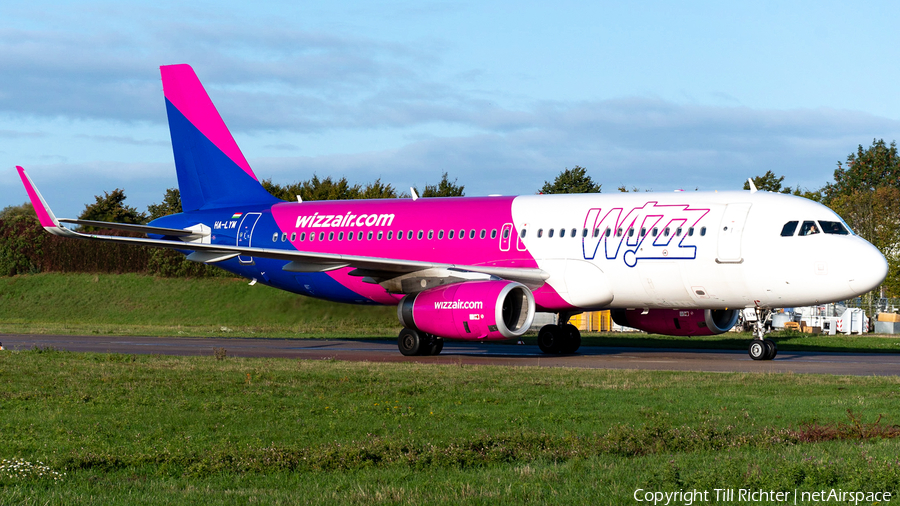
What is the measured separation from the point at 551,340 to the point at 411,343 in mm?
4397

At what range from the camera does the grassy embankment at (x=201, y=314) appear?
3225 centimetres

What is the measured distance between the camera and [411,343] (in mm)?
22672

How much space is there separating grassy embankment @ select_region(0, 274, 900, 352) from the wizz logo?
24.4 feet

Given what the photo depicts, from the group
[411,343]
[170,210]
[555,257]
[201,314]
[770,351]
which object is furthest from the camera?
[170,210]

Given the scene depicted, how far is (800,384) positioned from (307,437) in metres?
8.84

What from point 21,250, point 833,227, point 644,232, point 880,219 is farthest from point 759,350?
point 21,250

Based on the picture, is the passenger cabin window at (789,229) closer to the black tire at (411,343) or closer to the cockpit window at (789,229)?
the cockpit window at (789,229)

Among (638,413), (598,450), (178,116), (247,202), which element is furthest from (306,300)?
(598,450)

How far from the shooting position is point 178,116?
2988cm

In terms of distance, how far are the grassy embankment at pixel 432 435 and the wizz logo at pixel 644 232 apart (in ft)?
16.7

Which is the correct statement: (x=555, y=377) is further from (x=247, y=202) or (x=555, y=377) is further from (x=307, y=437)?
(x=247, y=202)

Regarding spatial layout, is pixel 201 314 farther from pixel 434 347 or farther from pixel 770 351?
pixel 770 351

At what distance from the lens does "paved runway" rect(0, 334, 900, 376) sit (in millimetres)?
19516

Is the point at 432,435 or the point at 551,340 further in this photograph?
the point at 551,340
